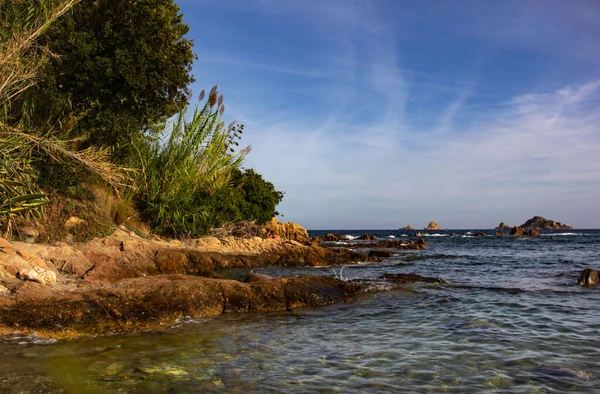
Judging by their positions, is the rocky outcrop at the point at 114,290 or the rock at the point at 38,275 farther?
the rock at the point at 38,275

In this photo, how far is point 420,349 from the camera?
655 centimetres

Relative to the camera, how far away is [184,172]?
19.1 m

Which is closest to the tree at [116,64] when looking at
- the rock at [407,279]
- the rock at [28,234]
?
the rock at [28,234]

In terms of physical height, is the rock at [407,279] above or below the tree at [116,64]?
below

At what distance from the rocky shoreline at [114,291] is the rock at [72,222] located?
797mm

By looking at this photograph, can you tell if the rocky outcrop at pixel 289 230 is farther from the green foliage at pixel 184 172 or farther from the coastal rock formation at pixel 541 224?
the coastal rock formation at pixel 541 224

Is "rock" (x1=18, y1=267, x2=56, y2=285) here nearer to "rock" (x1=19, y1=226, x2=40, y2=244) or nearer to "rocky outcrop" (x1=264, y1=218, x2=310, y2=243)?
"rock" (x1=19, y1=226, x2=40, y2=244)

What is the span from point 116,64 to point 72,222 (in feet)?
17.2

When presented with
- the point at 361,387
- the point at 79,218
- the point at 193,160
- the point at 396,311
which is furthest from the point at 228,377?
→ the point at 193,160

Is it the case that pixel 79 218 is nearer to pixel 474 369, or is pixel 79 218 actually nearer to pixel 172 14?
pixel 172 14

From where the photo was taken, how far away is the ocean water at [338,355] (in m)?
5.01

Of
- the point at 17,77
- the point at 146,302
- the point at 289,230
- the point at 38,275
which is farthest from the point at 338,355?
the point at 289,230

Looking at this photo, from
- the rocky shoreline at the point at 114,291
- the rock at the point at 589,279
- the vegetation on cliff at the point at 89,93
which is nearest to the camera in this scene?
the rocky shoreline at the point at 114,291

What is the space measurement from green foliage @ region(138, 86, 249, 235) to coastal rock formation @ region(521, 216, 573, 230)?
146 m
